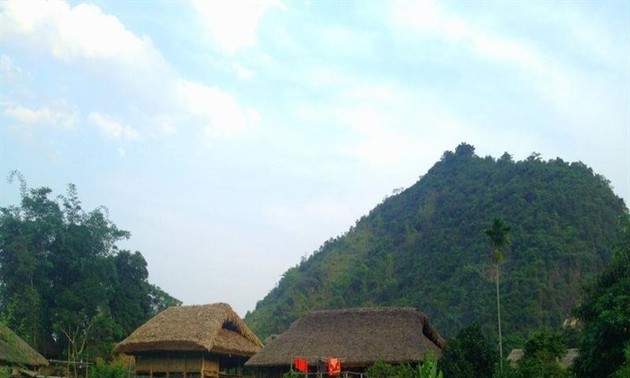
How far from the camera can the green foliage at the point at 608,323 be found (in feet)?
51.5

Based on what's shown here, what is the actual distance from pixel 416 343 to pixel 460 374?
14.6 feet

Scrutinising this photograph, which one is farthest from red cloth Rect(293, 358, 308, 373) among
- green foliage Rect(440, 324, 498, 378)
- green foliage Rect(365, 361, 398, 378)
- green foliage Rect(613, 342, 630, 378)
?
green foliage Rect(613, 342, 630, 378)

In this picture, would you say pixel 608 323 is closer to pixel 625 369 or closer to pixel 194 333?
pixel 625 369

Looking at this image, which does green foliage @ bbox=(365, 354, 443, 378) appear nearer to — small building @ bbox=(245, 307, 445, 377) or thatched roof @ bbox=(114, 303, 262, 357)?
small building @ bbox=(245, 307, 445, 377)

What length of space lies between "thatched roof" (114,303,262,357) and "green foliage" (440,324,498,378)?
9600 mm

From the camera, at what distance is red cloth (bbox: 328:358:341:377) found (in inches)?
961

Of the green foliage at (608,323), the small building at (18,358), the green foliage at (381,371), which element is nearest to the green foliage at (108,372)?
the small building at (18,358)

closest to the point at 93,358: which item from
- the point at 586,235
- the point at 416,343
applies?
the point at 416,343

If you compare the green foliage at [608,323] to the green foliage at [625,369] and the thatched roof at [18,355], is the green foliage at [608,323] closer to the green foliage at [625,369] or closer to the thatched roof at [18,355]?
the green foliage at [625,369]

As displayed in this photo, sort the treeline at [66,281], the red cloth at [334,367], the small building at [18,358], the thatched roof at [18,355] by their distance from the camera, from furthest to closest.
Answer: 1. the treeline at [66,281]
2. the thatched roof at [18,355]
3. the small building at [18,358]
4. the red cloth at [334,367]

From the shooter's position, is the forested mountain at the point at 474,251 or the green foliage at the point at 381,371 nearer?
the green foliage at the point at 381,371

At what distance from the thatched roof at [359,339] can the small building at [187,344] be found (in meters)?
1.78

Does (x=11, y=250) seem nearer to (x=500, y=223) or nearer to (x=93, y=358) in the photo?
(x=93, y=358)

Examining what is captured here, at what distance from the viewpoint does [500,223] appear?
2934 cm
